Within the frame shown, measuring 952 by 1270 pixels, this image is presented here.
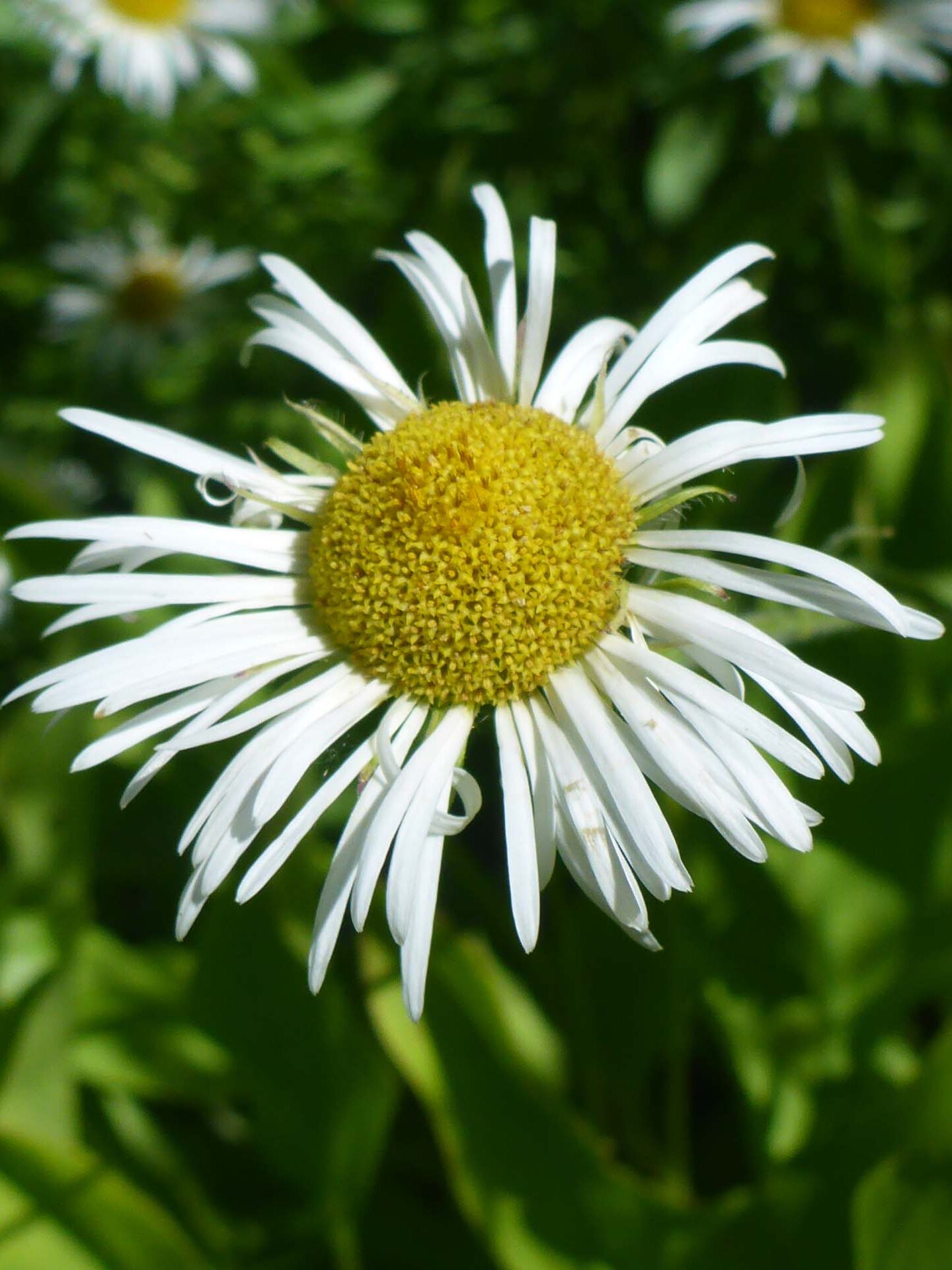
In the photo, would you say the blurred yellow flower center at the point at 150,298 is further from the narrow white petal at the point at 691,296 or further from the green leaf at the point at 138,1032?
the narrow white petal at the point at 691,296

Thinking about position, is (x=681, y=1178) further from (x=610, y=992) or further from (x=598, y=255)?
(x=598, y=255)

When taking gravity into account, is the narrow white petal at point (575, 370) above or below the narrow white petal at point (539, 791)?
above

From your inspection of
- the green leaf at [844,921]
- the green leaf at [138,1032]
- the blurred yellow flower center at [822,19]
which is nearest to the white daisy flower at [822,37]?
the blurred yellow flower center at [822,19]

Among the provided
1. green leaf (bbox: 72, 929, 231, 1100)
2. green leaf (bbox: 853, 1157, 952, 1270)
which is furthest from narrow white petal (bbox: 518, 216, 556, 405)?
green leaf (bbox: 72, 929, 231, 1100)

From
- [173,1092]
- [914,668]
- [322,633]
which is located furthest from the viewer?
[173,1092]

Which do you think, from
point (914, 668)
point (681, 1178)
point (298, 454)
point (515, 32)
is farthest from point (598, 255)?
point (681, 1178)

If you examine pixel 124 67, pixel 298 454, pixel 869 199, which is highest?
pixel 124 67

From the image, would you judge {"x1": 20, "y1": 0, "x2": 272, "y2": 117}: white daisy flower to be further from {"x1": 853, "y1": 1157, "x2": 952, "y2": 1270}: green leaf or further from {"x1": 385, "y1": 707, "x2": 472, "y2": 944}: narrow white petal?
{"x1": 853, "y1": 1157, "x2": 952, "y2": 1270}: green leaf
